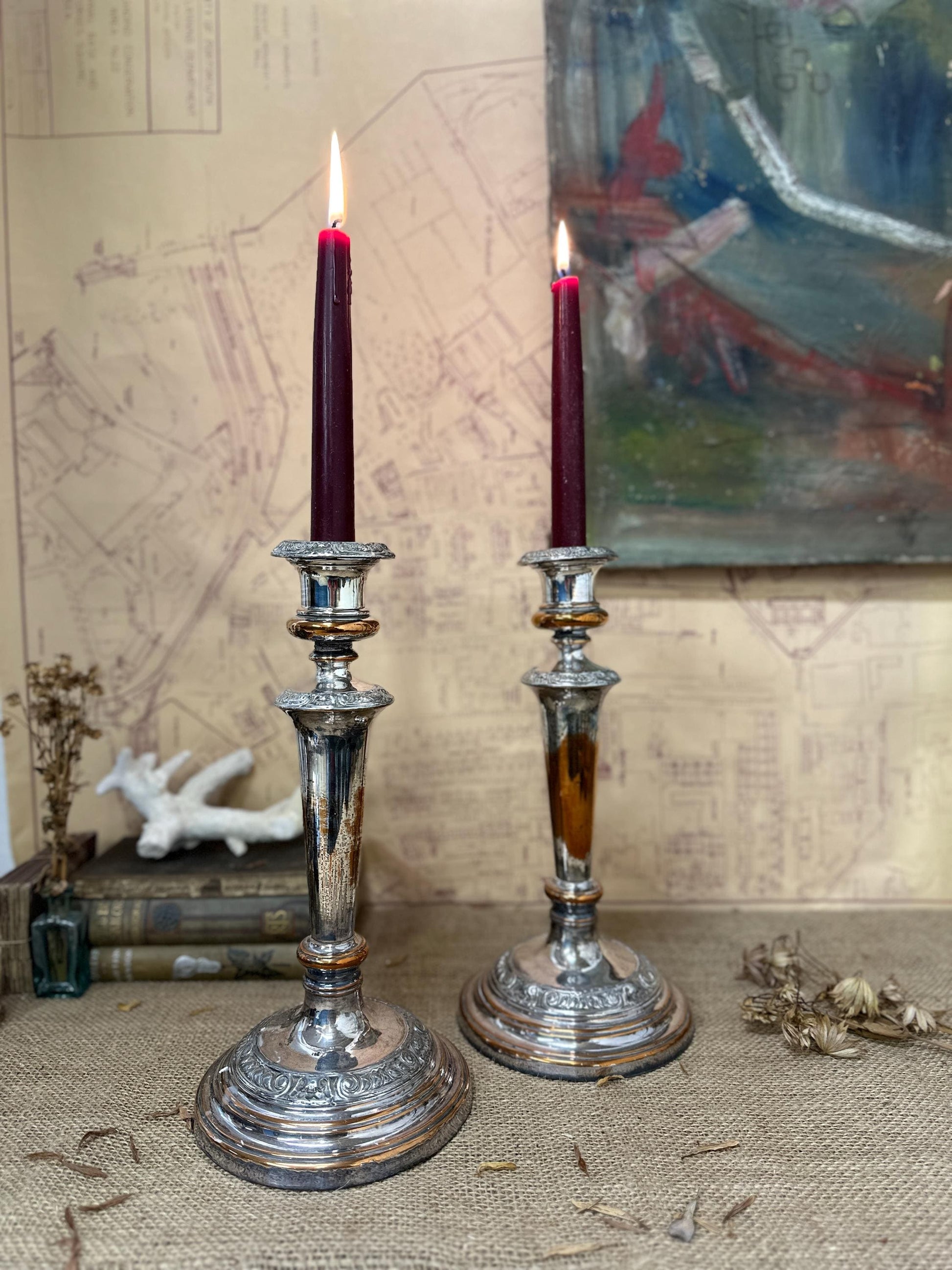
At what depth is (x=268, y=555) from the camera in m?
1.00

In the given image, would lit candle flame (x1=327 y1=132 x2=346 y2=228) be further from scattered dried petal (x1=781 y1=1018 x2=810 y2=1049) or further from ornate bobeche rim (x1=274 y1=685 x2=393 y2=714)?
scattered dried petal (x1=781 y1=1018 x2=810 y2=1049)

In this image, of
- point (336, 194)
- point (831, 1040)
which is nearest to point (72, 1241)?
point (831, 1040)

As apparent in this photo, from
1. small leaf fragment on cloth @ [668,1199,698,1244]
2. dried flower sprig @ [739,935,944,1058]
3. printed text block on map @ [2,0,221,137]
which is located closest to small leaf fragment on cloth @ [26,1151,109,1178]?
small leaf fragment on cloth @ [668,1199,698,1244]

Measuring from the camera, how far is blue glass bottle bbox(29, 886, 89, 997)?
0.80 meters

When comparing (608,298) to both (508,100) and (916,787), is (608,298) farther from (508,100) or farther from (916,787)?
(916,787)

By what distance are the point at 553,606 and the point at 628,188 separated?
1.80 feet

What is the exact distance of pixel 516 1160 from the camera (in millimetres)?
563

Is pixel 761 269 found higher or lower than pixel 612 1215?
higher

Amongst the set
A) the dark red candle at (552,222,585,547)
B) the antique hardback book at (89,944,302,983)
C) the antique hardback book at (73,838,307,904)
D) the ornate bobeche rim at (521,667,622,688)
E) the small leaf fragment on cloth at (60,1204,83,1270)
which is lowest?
the antique hardback book at (89,944,302,983)

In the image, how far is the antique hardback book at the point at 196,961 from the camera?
32.5 inches

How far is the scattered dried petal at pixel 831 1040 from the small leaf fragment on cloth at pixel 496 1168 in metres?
0.29

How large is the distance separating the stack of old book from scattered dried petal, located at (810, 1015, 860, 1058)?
0.48m

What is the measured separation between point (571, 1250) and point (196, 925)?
484 mm

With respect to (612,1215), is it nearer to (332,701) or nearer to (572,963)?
(572,963)
